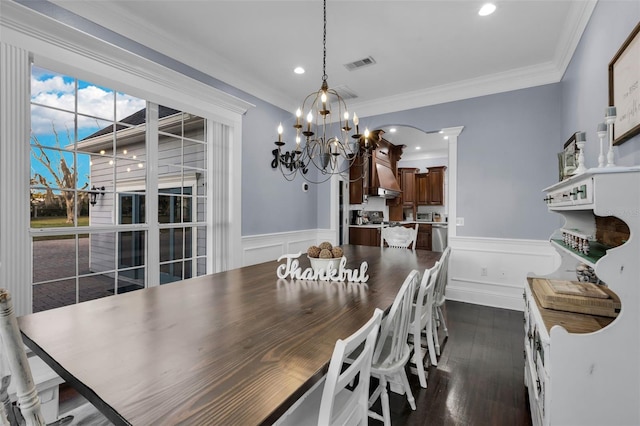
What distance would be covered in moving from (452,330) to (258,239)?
2576mm

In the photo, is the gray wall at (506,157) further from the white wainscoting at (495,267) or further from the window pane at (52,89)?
the window pane at (52,89)

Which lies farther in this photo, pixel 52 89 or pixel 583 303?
pixel 52 89

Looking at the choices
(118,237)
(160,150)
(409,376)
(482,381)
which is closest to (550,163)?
(482,381)

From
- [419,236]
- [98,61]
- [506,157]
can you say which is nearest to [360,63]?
[506,157]

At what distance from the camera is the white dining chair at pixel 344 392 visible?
86 centimetres

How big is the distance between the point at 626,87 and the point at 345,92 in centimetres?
309

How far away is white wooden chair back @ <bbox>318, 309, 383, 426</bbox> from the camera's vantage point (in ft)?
2.81

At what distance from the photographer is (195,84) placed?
307 centimetres

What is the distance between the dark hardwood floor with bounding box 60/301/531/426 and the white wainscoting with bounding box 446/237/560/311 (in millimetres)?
719

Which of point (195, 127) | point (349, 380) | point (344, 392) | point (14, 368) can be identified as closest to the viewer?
point (14, 368)

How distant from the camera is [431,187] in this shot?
26.1ft

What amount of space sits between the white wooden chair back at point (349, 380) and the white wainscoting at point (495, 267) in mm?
3286

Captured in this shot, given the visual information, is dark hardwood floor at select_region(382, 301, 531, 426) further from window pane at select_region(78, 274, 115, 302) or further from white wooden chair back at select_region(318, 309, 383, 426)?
window pane at select_region(78, 274, 115, 302)

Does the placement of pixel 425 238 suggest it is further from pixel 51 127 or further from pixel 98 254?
pixel 51 127
